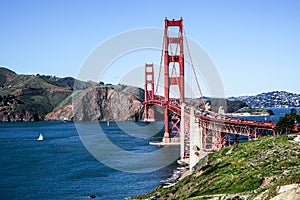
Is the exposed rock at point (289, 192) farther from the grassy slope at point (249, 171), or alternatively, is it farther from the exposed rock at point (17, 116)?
the exposed rock at point (17, 116)

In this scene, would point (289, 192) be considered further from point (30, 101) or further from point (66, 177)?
point (30, 101)

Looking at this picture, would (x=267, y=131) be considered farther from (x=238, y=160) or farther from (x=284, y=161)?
(x=284, y=161)

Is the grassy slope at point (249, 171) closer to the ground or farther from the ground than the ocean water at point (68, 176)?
farther from the ground

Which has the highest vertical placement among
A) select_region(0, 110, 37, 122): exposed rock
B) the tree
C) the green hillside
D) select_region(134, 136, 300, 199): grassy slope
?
the green hillside

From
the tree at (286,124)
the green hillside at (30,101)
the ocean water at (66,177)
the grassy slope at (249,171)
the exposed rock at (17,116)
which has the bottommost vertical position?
the ocean water at (66,177)

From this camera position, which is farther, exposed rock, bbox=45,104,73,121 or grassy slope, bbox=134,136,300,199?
exposed rock, bbox=45,104,73,121

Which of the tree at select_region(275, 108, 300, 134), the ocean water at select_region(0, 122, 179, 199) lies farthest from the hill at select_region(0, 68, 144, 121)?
the tree at select_region(275, 108, 300, 134)

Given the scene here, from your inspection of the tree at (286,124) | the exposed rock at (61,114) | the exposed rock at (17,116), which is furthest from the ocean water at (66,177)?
the exposed rock at (17,116)

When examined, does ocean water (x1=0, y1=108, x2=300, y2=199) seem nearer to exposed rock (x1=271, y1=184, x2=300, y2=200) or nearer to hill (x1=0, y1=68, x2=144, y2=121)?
exposed rock (x1=271, y1=184, x2=300, y2=200)
